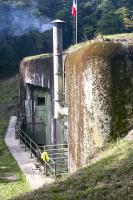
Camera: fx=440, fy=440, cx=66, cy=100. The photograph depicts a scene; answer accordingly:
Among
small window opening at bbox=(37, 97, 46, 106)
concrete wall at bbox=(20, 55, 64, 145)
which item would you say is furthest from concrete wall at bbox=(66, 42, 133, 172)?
small window opening at bbox=(37, 97, 46, 106)

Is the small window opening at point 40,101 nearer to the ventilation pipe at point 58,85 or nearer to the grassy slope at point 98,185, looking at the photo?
the ventilation pipe at point 58,85

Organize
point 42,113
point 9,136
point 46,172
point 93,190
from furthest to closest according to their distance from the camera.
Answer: point 9,136
point 42,113
point 46,172
point 93,190

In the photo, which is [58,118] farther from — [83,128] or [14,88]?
[14,88]

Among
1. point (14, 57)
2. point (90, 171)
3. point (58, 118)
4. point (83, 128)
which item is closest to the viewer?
point (90, 171)

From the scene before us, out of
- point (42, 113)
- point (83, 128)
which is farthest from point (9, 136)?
point (83, 128)

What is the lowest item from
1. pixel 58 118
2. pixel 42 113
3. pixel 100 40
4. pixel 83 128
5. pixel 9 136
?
A: pixel 9 136

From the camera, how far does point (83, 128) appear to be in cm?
955

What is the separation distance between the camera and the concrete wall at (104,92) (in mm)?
8992

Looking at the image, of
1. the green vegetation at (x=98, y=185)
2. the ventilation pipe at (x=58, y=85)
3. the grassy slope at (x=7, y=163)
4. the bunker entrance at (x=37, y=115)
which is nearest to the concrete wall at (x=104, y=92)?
the green vegetation at (x=98, y=185)

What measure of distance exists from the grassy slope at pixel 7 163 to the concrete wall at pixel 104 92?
327cm

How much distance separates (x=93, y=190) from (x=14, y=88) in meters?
25.7

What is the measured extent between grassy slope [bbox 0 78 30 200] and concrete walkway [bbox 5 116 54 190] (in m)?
0.18

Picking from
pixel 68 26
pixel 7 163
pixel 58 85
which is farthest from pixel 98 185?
pixel 68 26

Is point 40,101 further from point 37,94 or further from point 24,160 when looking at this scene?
point 24,160
